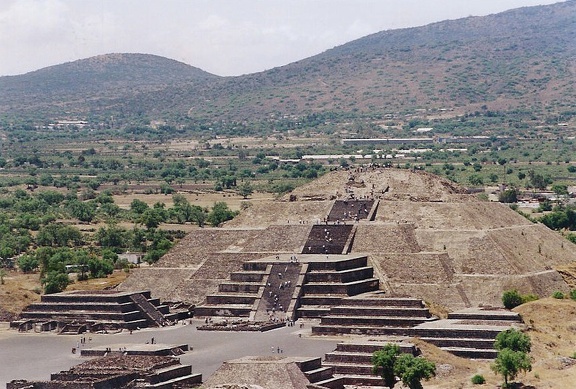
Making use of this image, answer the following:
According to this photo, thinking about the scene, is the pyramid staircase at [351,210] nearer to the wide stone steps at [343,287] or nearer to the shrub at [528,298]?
the wide stone steps at [343,287]

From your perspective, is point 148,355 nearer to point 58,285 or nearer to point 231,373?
point 231,373

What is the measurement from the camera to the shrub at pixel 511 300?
277 feet

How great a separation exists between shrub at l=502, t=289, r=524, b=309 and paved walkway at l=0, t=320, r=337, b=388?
11.3 metres

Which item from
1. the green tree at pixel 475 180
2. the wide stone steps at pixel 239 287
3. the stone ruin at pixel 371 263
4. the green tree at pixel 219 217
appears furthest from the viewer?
the green tree at pixel 475 180

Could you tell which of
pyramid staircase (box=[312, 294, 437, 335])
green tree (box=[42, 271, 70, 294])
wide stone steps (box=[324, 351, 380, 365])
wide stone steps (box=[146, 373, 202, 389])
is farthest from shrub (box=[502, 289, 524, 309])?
green tree (box=[42, 271, 70, 294])

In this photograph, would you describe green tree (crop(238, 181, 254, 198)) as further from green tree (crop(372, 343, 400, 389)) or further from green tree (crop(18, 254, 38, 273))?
green tree (crop(372, 343, 400, 389))

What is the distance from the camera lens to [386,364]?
65875 millimetres

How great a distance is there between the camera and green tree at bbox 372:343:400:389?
6575 centimetres

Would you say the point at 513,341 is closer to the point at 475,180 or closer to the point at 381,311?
the point at 381,311

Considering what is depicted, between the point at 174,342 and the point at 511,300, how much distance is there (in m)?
19.4

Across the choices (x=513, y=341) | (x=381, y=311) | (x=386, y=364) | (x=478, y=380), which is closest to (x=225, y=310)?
(x=381, y=311)

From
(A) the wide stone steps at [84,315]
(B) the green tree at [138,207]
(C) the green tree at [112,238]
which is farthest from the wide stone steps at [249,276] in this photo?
(B) the green tree at [138,207]

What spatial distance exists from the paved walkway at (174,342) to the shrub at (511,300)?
11.3 metres

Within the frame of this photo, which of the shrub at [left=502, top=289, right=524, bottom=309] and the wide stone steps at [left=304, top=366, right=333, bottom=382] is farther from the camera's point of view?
the shrub at [left=502, top=289, right=524, bottom=309]
